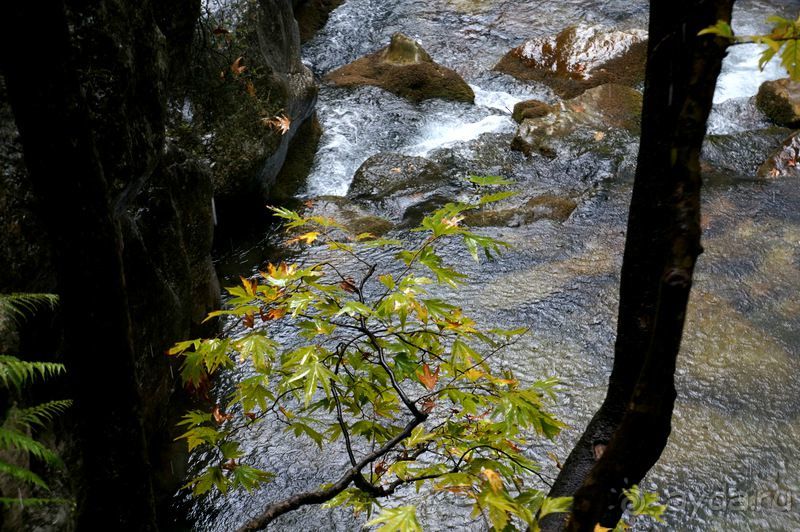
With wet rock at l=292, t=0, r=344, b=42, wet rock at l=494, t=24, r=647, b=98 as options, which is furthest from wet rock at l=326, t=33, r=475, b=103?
wet rock at l=292, t=0, r=344, b=42

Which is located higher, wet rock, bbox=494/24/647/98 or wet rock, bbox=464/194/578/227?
wet rock, bbox=494/24/647/98

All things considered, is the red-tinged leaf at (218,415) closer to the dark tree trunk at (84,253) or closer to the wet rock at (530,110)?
the dark tree trunk at (84,253)

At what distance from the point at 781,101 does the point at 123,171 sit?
10.0 meters

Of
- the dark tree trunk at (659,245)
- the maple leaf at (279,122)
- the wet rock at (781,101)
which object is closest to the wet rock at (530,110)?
the wet rock at (781,101)

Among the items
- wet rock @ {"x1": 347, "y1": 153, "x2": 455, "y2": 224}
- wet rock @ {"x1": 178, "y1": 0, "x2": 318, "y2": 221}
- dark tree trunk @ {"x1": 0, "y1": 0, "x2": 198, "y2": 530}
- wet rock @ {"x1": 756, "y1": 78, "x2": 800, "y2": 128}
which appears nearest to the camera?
dark tree trunk @ {"x1": 0, "y1": 0, "x2": 198, "y2": 530}

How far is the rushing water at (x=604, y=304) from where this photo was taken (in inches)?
162

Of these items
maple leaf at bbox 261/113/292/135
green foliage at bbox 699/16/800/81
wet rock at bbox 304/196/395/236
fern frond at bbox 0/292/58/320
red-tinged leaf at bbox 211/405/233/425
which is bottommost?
wet rock at bbox 304/196/395/236

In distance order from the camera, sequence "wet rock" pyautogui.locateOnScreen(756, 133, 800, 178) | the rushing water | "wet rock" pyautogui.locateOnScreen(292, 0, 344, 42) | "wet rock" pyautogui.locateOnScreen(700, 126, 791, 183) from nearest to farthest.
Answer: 1. the rushing water
2. "wet rock" pyautogui.locateOnScreen(756, 133, 800, 178)
3. "wet rock" pyautogui.locateOnScreen(700, 126, 791, 183)
4. "wet rock" pyautogui.locateOnScreen(292, 0, 344, 42)

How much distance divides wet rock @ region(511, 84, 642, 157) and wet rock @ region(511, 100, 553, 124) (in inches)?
13.2

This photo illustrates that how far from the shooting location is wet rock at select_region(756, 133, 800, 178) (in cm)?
824

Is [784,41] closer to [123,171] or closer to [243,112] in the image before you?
[123,171]

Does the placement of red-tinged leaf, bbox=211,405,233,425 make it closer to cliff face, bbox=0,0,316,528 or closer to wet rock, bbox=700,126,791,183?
cliff face, bbox=0,0,316,528

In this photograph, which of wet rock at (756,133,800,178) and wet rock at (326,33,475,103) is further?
wet rock at (326,33,475,103)

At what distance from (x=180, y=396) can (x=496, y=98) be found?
8.41 m
